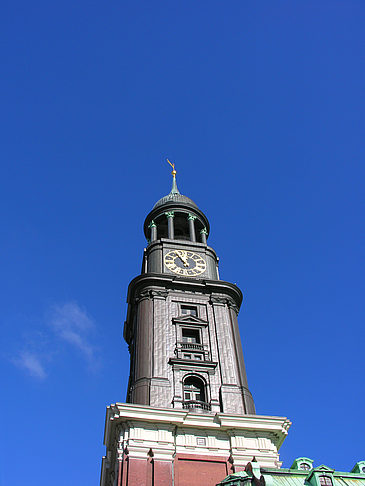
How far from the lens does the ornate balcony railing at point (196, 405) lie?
98.5 ft

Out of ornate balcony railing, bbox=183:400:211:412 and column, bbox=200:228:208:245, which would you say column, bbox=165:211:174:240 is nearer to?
column, bbox=200:228:208:245

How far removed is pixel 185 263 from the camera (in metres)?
39.9

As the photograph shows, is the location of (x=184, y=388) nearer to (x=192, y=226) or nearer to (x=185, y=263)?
(x=185, y=263)

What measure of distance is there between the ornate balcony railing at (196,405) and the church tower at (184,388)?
6cm

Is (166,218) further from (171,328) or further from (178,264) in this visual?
(171,328)

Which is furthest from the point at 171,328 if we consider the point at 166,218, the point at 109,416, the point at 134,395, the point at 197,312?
the point at 166,218

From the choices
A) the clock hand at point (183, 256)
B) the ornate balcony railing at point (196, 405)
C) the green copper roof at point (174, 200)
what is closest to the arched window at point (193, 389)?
the ornate balcony railing at point (196, 405)

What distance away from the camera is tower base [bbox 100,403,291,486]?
1030 inches

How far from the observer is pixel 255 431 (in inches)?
1131

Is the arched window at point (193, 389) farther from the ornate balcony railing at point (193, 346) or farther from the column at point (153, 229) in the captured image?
the column at point (153, 229)

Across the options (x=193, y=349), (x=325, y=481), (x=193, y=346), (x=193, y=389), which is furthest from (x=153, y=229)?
(x=325, y=481)

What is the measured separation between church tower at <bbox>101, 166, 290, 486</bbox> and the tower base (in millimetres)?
46

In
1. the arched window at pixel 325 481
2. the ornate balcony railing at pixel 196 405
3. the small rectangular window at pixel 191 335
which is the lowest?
the arched window at pixel 325 481

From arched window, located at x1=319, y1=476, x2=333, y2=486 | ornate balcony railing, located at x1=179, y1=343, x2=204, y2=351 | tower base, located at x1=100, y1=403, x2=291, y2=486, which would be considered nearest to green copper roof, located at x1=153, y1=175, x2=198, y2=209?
ornate balcony railing, located at x1=179, y1=343, x2=204, y2=351
